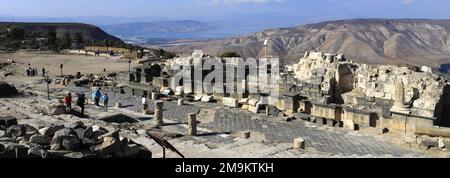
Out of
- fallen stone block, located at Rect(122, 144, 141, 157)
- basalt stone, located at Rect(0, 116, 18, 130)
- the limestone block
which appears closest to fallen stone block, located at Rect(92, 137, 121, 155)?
fallen stone block, located at Rect(122, 144, 141, 157)

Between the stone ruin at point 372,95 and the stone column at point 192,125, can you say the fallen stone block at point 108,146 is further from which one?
the stone ruin at point 372,95

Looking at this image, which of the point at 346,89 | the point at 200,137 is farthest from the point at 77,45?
the point at 200,137

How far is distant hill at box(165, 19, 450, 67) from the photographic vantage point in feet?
338

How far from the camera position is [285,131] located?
18688 millimetres

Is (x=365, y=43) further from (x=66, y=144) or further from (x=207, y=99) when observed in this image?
(x=66, y=144)

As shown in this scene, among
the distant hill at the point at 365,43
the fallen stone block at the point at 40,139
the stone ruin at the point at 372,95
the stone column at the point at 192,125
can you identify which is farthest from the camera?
the distant hill at the point at 365,43

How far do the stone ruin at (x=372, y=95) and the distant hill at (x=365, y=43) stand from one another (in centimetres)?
6830

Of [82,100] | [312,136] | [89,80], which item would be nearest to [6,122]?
[82,100]

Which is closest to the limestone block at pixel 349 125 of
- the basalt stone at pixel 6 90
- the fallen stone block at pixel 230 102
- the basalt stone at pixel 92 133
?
the fallen stone block at pixel 230 102

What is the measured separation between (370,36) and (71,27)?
241 feet

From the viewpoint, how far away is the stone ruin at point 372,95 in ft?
60.7

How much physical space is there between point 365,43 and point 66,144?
109 metres
